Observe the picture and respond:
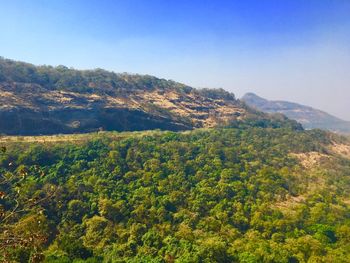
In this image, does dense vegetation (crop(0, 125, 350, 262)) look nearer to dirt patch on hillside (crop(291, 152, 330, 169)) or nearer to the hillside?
dirt patch on hillside (crop(291, 152, 330, 169))

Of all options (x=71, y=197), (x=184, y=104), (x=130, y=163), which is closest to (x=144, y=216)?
(x=71, y=197)

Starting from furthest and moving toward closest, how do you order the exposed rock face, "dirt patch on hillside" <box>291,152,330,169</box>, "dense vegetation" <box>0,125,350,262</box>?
"dirt patch on hillside" <box>291,152,330,169</box> < the exposed rock face < "dense vegetation" <box>0,125,350,262</box>

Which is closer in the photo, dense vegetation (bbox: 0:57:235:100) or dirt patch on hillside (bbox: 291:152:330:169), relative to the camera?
dirt patch on hillside (bbox: 291:152:330:169)

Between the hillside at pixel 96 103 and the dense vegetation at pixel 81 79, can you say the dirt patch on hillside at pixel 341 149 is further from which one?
the dense vegetation at pixel 81 79

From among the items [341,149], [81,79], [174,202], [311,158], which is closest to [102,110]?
[81,79]

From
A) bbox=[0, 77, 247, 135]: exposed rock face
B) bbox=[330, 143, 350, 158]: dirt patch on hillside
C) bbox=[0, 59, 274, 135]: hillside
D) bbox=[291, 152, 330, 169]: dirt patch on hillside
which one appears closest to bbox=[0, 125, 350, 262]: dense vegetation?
bbox=[291, 152, 330, 169]: dirt patch on hillside
